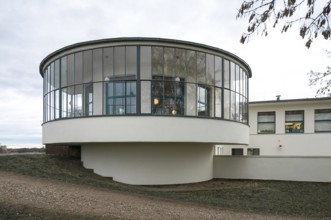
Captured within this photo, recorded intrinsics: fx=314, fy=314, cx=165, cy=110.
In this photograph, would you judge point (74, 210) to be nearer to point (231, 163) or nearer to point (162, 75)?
point (162, 75)

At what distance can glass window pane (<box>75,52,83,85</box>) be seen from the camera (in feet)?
50.2

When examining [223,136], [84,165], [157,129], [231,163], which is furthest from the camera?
[231,163]

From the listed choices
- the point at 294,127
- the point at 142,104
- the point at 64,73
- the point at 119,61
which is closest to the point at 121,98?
the point at 142,104

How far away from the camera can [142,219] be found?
285 inches

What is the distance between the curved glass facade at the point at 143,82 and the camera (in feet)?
47.1

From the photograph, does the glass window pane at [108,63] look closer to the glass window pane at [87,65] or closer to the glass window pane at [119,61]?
the glass window pane at [119,61]

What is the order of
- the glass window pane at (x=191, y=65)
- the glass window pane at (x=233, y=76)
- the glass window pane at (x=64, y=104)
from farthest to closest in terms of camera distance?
the glass window pane at (x=233, y=76), the glass window pane at (x=64, y=104), the glass window pane at (x=191, y=65)

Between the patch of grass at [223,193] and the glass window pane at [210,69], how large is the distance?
5339 millimetres

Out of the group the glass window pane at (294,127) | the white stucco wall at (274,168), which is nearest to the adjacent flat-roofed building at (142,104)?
the white stucco wall at (274,168)

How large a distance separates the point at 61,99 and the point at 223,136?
27.3ft

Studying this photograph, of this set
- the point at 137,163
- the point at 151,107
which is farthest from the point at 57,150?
the point at 151,107

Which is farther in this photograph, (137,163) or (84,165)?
(84,165)

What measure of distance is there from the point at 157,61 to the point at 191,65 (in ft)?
5.55

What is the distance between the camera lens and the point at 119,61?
1495cm
